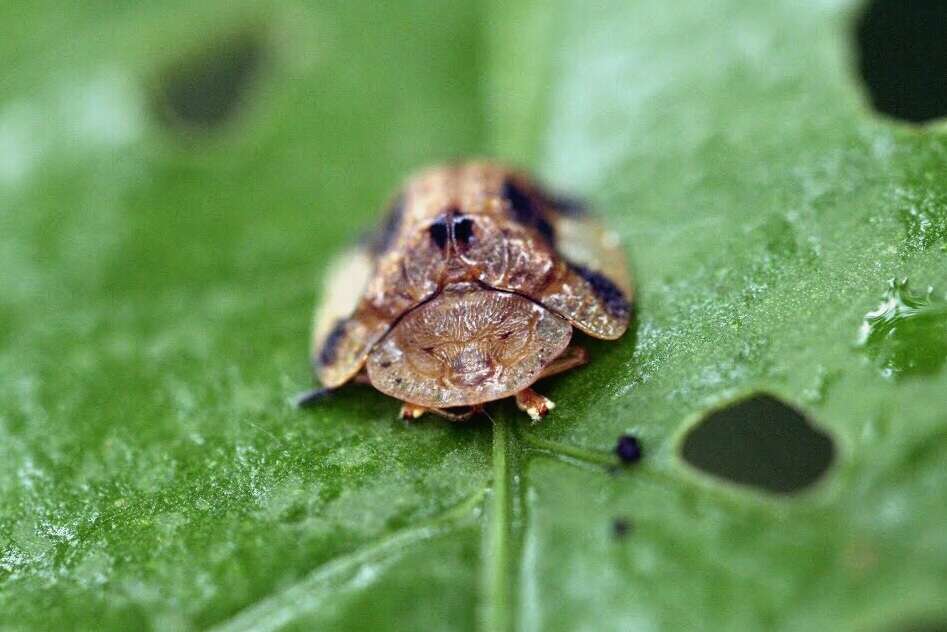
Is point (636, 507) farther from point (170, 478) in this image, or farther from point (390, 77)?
point (390, 77)

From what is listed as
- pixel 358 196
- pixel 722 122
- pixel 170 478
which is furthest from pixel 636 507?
pixel 358 196

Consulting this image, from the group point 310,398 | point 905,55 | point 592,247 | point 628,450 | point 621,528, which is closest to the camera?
point 621,528

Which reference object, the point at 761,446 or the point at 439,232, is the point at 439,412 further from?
the point at 761,446

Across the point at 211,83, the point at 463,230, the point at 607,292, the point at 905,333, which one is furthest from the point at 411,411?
the point at 211,83

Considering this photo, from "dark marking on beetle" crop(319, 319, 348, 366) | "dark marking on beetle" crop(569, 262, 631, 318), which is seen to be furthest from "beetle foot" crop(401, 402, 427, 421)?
"dark marking on beetle" crop(569, 262, 631, 318)

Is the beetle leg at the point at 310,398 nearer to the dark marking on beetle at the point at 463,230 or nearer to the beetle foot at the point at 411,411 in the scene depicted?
the beetle foot at the point at 411,411

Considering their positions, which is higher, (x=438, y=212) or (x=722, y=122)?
(x=722, y=122)

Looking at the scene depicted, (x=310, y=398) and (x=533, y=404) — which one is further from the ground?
(x=533, y=404)


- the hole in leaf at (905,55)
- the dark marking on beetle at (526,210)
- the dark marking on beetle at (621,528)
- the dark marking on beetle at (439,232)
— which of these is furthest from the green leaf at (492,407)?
the dark marking on beetle at (439,232)
